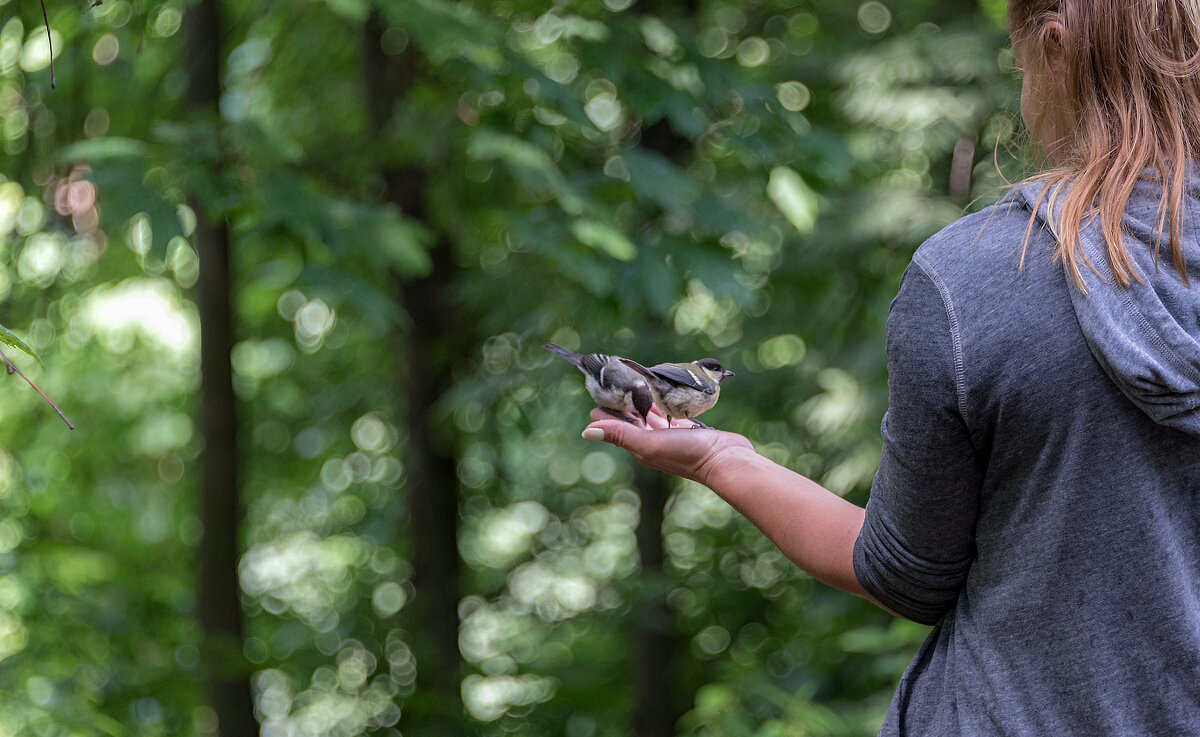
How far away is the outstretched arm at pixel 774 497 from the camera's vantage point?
1514 mm

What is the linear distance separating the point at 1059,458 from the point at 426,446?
5560 millimetres

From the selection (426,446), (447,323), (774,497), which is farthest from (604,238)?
(426,446)

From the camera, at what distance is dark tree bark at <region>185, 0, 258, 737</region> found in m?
5.46

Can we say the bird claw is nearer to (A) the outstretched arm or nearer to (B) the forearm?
(A) the outstretched arm

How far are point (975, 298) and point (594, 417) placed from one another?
138 centimetres

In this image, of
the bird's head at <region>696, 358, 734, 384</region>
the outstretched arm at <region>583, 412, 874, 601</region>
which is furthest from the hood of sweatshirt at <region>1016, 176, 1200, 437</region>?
the bird's head at <region>696, 358, 734, 384</region>

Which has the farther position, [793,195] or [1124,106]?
[793,195]

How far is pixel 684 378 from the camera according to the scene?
9.01ft

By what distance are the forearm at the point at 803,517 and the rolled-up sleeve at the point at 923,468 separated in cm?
10

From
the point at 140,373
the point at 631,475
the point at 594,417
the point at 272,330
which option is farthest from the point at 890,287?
the point at 140,373

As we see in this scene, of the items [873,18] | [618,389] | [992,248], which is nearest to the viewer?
[992,248]

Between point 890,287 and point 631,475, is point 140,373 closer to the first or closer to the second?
point 631,475

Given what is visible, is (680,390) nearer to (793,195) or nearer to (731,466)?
(731,466)

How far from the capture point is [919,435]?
124cm
